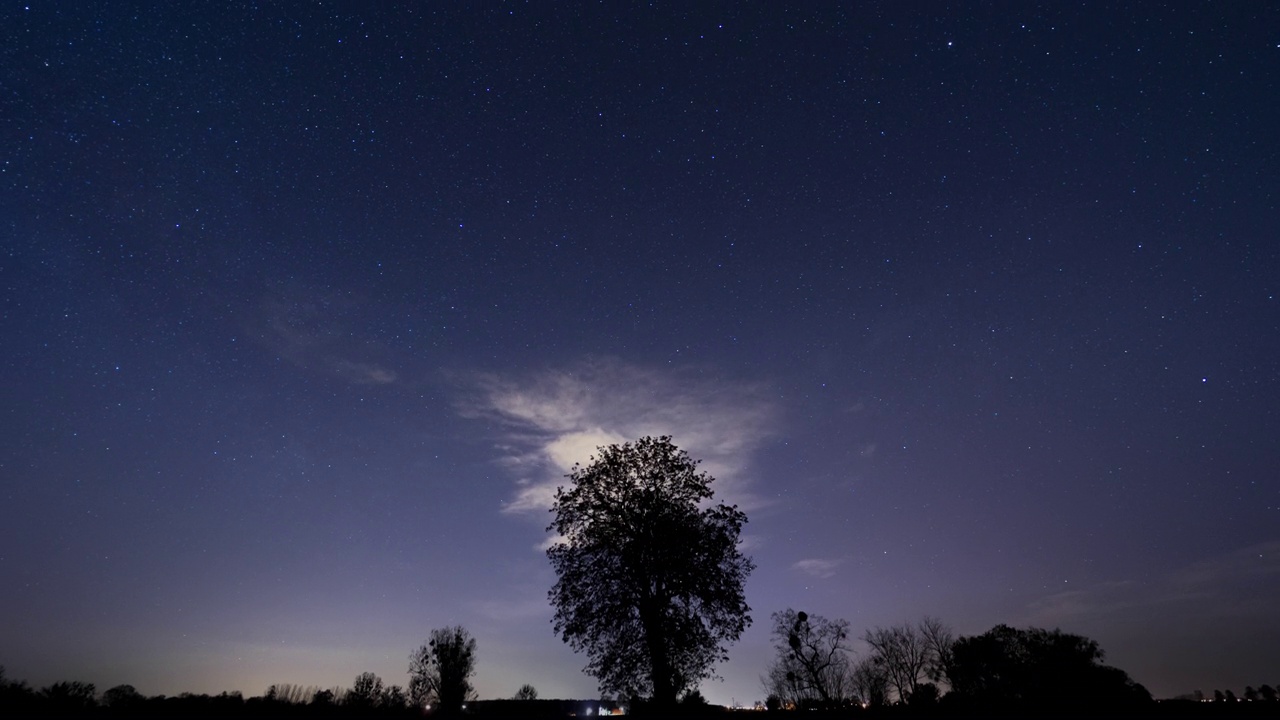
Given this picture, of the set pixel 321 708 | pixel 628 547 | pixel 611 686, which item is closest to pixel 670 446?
pixel 628 547

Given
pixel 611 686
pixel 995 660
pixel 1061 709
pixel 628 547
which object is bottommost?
pixel 995 660

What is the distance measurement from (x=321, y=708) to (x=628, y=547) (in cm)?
2045

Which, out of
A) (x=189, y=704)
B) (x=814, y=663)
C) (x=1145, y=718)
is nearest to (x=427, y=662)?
(x=814, y=663)

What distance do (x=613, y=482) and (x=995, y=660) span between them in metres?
95.0

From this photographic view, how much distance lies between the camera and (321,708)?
13.4 meters

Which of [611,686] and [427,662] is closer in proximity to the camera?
[611,686]

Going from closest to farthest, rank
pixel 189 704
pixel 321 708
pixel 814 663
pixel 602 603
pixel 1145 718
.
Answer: pixel 1145 718 → pixel 189 704 → pixel 321 708 → pixel 602 603 → pixel 814 663

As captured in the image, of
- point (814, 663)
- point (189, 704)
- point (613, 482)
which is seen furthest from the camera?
point (814, 663)

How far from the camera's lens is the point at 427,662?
98.7 meters

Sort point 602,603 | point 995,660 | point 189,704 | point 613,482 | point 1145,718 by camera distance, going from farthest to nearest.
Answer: point 995,660, point 613,482, point 602,603, point 189,704, point 1145,718

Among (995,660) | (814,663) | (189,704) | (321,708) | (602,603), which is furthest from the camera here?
(995,660)

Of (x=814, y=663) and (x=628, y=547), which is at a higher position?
(x=628, y=547)

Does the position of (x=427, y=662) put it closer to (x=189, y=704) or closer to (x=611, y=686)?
(x=611, y=686)

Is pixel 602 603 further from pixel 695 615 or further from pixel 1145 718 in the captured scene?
pixel 1145 718
